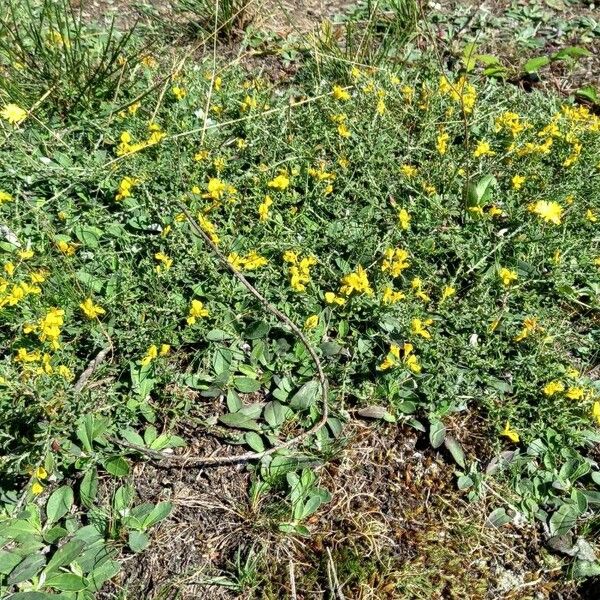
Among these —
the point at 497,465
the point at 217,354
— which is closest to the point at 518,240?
the point at 497,465

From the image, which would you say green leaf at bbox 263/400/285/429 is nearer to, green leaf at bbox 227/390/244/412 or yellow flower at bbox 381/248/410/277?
green leaf at bbox 227/390/244/412

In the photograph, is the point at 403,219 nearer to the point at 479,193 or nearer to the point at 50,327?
the point at 479,193

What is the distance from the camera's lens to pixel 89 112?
3160 mm

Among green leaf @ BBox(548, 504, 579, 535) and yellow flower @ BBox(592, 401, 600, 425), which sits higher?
yellow flower @ BBox(592, 401, 600, 425)

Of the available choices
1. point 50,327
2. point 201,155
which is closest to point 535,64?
point 201,155

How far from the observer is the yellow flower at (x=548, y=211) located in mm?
2703

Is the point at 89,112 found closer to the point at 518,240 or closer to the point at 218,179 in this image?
the point at 218,179

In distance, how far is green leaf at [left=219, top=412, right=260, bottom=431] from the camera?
2275 mm

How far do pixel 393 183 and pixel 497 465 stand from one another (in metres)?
1.31

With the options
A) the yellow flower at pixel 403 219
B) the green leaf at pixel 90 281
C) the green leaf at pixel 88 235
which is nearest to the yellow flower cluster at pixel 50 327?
the green leaf at pixel 90 281

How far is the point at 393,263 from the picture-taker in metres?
2.57

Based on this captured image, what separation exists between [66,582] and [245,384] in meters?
0.84

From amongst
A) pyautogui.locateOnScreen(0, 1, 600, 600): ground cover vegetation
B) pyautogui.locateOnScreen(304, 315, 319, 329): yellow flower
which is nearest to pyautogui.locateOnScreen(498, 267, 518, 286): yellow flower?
pyautogui.locateOnScreen(0, 1, 600, 600): ground cover vegetation

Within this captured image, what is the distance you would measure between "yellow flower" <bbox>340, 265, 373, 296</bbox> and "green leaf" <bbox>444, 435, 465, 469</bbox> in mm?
602
